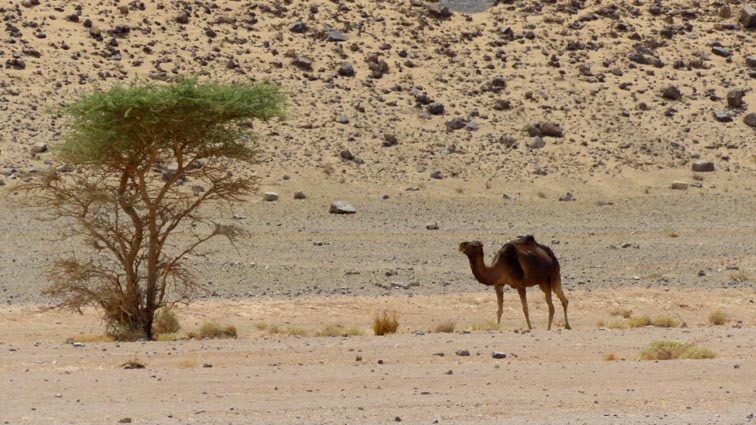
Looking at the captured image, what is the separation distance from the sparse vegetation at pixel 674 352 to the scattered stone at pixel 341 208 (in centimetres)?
2182

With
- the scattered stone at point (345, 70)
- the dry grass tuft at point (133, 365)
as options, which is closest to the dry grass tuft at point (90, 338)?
the dry grass tuft at point (133, 365)

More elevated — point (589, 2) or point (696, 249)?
point (589, 2)

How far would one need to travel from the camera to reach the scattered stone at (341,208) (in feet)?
128

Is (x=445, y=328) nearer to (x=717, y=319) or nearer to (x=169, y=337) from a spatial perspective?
(x=169, y=337)

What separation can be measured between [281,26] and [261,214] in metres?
14.0

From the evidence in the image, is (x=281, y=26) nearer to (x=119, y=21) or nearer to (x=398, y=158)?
(x=119, y=21)

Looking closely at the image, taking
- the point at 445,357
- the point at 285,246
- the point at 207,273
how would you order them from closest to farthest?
1. the point at 445,357
2. the point at 207,273
3. the point at 285,246

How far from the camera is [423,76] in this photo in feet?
161

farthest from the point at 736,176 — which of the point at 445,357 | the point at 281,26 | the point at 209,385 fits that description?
the point at 209,385

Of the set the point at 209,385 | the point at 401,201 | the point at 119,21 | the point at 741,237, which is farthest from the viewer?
the point at 119,21

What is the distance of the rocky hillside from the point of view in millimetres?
44344

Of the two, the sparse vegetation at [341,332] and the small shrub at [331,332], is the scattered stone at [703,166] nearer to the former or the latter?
the small shrub at [331,332]

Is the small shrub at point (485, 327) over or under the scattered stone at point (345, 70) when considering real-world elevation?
under

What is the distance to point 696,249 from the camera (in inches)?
1383
